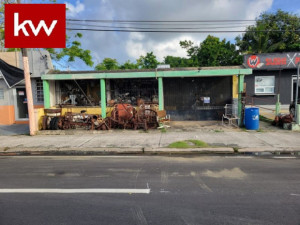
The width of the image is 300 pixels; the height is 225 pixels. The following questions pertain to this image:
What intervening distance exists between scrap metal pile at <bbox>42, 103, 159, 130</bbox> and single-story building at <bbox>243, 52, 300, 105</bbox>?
9.08m

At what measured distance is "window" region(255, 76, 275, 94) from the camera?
688 inches

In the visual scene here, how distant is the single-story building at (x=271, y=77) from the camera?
16703 millimetres

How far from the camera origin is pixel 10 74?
13.2 m

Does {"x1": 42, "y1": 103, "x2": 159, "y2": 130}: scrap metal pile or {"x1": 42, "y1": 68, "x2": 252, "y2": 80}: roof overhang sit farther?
{"x1": 42, "y1": 68, "x2": 252, "y2": 80}: roof overhang

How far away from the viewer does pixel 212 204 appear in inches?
150

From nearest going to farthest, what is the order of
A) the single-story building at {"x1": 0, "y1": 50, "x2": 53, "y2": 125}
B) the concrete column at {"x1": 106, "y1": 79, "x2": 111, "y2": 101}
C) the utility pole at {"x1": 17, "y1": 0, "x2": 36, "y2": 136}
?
the utility pole at {"x1": 17, "y1": 0, "x2": 36, "y2": 136}
the concrete column at {"x1": 106, "y1": 79, "x2": 111, "y2": 101}
the single-story building at {"x1": 0, "y1": 50, "x2": 53, "y2": 125}

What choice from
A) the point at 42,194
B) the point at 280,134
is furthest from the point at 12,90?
the point at 280,134

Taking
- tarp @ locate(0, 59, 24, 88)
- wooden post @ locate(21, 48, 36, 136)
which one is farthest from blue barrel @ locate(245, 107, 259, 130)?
tarp @ locate(0, 59, 24, 88)

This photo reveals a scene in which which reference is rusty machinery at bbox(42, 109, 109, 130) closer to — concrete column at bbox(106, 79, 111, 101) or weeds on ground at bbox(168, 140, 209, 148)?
concrete column at bbox(106, 79, 111, 101)

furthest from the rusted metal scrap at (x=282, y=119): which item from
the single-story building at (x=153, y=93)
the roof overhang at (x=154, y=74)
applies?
the roof overhang at (x=154, y=74)

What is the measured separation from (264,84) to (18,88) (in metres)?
16.7

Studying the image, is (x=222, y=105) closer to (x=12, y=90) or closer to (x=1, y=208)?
(x=1, y=208)

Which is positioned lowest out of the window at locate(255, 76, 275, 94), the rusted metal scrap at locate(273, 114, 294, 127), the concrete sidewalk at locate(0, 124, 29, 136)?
the concrete sidewalk at locate(0, 124, 29, 136)

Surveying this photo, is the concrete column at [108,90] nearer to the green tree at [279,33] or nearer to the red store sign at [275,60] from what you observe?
the red store sign at [275,60]
